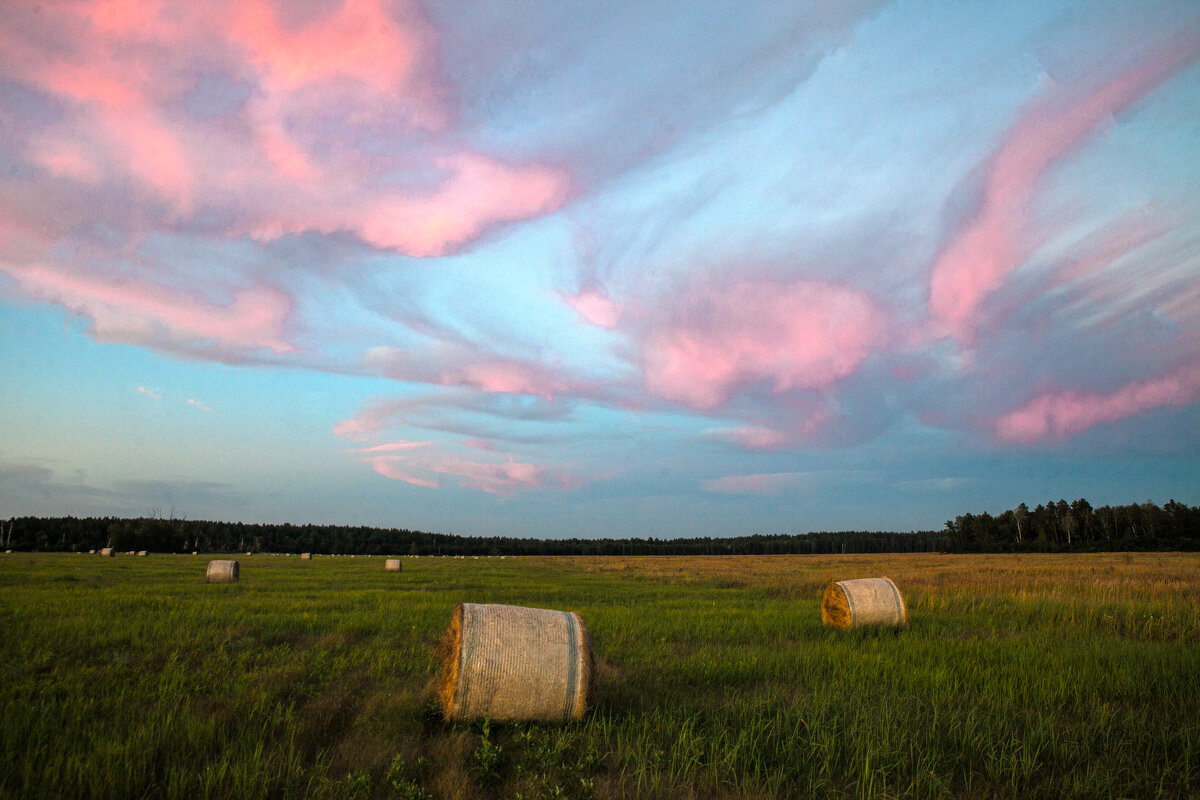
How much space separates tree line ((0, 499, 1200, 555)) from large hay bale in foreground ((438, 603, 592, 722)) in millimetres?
111307

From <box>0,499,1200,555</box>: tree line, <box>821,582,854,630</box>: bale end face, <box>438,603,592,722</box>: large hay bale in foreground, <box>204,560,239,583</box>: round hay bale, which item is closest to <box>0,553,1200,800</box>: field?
<box>438,603,592,722</box>: large hay bale in foreground

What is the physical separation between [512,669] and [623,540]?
573 ft

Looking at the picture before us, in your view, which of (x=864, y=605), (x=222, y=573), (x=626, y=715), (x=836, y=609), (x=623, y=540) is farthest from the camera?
(x=623, y=540)

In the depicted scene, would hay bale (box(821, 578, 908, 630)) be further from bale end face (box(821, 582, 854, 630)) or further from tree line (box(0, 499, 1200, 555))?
tree line (box(0, 499, 1200, 555))

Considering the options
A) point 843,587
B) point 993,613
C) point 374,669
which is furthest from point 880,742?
point 993,613

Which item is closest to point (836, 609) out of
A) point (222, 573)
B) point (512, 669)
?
point (512, 669)

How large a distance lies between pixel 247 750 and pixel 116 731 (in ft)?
4.26

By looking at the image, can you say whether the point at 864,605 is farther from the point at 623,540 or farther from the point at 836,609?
the point at 623,540

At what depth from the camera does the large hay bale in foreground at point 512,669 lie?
6.17m

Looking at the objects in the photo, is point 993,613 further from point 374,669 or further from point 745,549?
point 745,549

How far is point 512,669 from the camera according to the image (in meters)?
6.27

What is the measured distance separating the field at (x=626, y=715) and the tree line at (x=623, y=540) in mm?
105706

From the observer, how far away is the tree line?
4277 inches

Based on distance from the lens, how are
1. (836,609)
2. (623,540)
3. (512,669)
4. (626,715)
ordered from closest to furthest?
(512,669)
(626,715)
(836,609)
(623,540)
